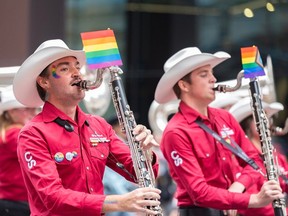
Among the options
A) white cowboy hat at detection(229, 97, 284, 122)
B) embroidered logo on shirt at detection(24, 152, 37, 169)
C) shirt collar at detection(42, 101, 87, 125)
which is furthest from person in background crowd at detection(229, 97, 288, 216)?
embroidered logo on shirt at detection(24, 152, 37, 169)

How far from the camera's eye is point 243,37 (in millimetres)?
16594

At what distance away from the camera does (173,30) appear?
1728cm

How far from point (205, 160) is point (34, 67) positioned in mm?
1714

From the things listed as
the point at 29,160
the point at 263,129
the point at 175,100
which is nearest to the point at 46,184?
the point at 29,160

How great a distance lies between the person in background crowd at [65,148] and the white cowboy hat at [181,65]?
120 centimetres

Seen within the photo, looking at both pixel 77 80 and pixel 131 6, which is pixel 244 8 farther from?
pixel 77 80

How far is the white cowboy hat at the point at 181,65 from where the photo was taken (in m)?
7.30

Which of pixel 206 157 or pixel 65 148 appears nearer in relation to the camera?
pixel 65 148

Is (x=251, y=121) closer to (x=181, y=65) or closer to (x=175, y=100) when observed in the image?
(x=175, y=100)

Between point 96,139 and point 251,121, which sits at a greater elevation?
point 96,139

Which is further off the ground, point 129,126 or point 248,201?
point 129,126

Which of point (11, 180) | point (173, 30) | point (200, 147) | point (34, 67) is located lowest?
point (173, 30)

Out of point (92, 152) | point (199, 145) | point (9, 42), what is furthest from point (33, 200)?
point (9, 42)

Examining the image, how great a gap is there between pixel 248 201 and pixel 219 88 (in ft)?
2.94
